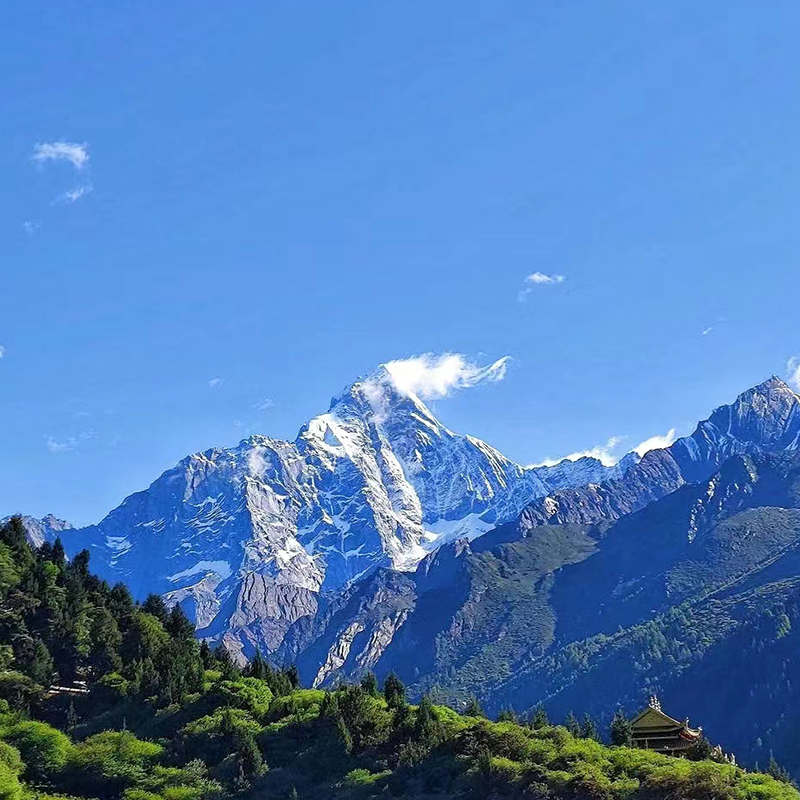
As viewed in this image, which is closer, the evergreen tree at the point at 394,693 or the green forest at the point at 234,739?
the green forest at the point at 234,739

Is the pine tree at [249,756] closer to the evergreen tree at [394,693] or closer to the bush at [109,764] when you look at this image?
the bush at [109,764]

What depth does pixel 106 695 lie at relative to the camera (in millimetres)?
95625

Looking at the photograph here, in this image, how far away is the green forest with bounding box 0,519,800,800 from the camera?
77000 millimetres

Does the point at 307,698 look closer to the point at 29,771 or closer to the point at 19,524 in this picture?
the point at 29,771

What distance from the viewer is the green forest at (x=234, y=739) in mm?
77000

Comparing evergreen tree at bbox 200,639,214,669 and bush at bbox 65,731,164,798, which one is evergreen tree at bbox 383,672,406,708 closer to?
evergreen tree at bbox 200,639,214,669

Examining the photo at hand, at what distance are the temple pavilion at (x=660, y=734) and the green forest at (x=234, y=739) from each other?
4.50ft

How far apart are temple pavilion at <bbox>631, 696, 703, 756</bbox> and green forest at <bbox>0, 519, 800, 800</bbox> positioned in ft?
4.50

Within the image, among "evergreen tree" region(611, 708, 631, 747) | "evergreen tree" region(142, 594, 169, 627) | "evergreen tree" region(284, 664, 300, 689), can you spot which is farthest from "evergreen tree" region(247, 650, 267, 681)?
"evergreen tree" region(611, 708, 631, 747)

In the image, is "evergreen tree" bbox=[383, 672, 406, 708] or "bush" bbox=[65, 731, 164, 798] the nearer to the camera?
"bush" bbox=[65, 731, 164, 798]

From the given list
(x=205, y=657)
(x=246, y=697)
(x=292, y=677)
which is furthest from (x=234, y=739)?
(x=205, y=657)

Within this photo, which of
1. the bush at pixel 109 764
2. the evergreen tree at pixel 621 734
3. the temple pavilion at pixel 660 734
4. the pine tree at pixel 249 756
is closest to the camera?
the bush at pixel 109 764

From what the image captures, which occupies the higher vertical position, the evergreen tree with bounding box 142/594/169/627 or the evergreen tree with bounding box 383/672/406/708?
the evergreen tree with bounding box 142/594/169/627

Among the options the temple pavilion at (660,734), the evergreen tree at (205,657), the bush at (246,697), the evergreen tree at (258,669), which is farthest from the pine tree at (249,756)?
the temple pavilion at (660,734)
